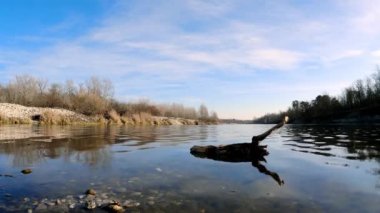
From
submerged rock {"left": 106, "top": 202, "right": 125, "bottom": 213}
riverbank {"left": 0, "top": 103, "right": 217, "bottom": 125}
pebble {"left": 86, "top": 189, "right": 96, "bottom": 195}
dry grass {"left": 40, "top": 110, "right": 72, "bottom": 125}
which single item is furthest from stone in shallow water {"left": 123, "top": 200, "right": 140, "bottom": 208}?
dry grass {"left": 40, "top": 110, "right": 72, "bottom": 125}

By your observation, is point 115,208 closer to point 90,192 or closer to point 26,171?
point 90,192

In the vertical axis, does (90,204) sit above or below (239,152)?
below

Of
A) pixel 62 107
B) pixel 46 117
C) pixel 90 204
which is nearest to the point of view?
pixel 90 204

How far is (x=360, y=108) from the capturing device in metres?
94.4

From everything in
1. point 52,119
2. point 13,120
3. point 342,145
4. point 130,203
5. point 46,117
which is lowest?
point 130,203

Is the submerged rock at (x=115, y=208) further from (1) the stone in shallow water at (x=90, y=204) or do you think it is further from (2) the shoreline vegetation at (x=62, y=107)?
(2) the shoreline vegetation at (x=62, y=107)

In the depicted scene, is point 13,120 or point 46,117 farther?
point 46,117

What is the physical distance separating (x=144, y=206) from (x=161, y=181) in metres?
2.54

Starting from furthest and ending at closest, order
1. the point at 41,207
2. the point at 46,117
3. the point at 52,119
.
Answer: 1. the point at 52,119
2. the point at 46,117
3. the point at 41,207

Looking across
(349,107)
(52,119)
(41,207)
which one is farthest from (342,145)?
(349,107)

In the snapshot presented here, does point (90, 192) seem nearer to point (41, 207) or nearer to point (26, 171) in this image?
point (41, 207)

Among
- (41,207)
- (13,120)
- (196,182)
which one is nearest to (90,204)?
(41,207)

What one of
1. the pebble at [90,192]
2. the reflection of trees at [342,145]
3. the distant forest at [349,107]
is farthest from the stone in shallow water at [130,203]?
the distant forest at [349,107]

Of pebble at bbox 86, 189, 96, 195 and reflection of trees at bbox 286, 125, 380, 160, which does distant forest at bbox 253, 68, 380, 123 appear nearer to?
reflection of trees at bbox 286, 125, 380, 160
